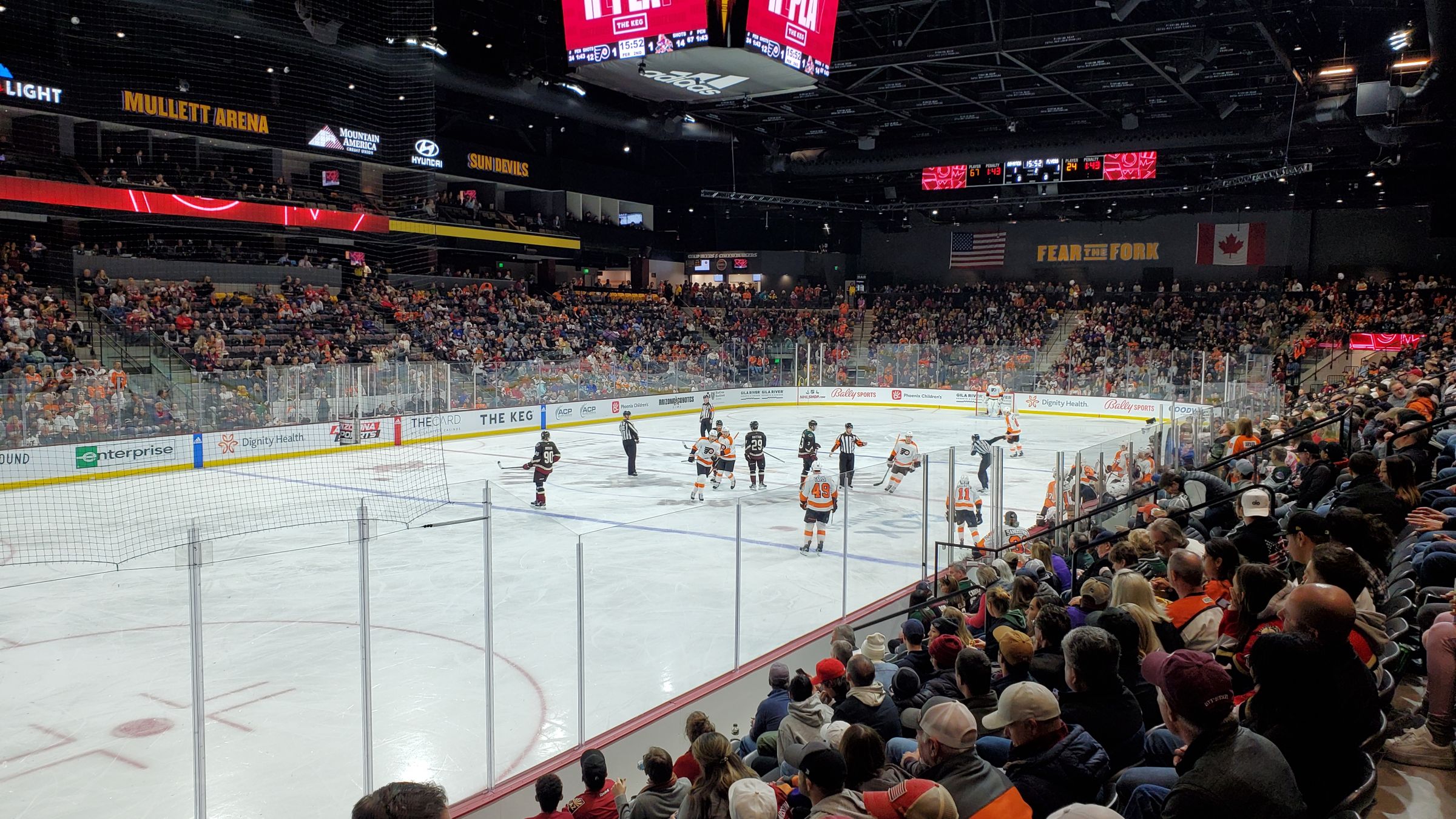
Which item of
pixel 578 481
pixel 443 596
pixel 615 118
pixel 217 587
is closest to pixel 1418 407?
pixel 443 596

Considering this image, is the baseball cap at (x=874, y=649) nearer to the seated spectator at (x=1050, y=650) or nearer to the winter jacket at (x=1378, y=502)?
the seated spectator at (x=1050, y=650)

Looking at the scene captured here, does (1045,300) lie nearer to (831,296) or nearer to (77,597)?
(831,296)

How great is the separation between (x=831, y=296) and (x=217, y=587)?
131 ft

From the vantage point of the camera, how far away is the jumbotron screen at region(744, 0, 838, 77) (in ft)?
55.1

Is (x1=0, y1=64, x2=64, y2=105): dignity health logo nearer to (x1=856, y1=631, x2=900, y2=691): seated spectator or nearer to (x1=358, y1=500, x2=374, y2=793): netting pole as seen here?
(x1=358, y1=500, x2=374, y2=793): netting pole

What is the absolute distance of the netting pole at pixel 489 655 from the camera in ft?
18.7

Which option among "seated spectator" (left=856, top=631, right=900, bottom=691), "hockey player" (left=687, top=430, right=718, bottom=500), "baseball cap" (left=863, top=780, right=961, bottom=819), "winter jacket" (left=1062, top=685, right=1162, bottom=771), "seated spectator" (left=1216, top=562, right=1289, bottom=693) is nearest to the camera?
"baseball cap" (left=863, top=780, right=961, bottom=819)

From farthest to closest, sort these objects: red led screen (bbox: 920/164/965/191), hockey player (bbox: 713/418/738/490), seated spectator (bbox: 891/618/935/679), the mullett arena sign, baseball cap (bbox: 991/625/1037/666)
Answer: red led screen (bbox: 920/164/965/191) → the mullett arena sign → hockey player (bbox: 713/418/738/490) → seated spectator (bbox: 891/618/935/679) → baseball cap (bbox: 991/625/1037/666)

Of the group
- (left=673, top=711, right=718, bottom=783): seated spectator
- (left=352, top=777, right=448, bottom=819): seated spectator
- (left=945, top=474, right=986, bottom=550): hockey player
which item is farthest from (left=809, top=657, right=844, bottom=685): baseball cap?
(left=945, top=474, right=986, bottom=550): hockey player

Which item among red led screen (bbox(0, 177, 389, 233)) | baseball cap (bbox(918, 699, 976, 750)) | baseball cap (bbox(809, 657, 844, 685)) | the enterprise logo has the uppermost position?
the enterprise logo

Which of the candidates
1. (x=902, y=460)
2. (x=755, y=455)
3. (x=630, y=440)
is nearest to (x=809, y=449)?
(x=755, y=455)

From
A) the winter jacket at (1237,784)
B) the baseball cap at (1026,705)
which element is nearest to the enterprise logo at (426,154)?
the baseball cap at (1026,705)

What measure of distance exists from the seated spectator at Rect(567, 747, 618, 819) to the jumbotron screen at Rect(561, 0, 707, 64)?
14.5m

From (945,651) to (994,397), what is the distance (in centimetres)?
2574
